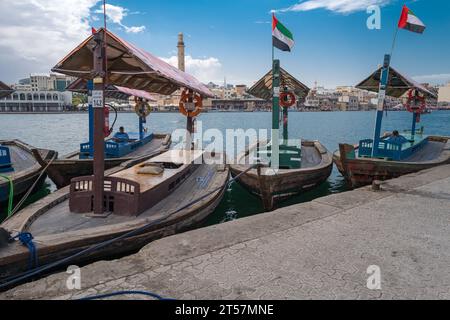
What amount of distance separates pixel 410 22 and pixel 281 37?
5.40 m

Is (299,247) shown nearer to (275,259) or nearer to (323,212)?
(275,259)

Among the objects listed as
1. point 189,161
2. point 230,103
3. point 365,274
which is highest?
point 230,103

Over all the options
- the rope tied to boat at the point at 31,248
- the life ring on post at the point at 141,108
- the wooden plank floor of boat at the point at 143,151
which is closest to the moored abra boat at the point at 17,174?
the wooden plank floor of boat at the point at 143,151

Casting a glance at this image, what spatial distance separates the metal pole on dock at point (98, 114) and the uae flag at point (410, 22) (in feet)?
39.5

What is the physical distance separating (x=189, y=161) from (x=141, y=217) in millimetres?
4709

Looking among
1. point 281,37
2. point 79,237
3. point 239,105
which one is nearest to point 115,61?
point 79,237

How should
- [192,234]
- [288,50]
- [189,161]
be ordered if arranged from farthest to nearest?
[288,50] < [189,161] < [192,234]

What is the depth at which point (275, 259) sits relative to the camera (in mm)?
4645

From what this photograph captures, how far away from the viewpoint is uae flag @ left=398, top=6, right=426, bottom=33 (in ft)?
40.2

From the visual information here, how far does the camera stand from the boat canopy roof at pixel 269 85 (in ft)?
52.0

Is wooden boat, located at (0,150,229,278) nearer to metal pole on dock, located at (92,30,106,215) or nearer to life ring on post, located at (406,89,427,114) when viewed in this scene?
metal pole on dock, located at (92,30,106,215)

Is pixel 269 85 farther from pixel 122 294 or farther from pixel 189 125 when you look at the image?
pixel 122 294

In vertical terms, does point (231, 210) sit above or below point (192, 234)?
below
